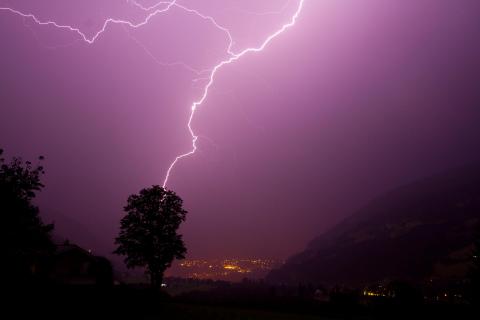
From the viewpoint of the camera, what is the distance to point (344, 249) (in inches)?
6973

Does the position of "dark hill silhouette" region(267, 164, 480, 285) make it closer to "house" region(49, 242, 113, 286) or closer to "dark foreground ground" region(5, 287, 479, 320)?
"dark foreground ground" region(5, 287, 479, 320)

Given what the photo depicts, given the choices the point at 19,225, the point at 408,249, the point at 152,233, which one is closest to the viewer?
the point at 19,225

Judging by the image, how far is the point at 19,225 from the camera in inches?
818

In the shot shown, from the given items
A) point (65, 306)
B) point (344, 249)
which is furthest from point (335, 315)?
point (344, 249)

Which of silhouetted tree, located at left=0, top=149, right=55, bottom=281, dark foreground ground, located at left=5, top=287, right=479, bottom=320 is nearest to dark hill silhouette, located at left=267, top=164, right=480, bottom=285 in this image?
dark foreground ground, located at left=5, top=287, right=479, bottom=320

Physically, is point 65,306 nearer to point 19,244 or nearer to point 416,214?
point 19,244

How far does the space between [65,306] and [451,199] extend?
197 m

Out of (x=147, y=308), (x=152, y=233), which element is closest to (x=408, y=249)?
(x=152, y=233)

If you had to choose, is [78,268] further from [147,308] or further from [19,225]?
[19,225]

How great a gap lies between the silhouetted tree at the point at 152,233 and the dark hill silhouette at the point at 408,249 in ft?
333

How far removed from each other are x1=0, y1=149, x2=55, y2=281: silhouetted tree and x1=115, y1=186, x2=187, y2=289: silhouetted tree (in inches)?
742

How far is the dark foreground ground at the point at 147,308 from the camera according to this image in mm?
17500

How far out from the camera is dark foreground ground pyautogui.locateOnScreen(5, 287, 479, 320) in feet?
57.4

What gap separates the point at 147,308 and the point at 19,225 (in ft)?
38.1
